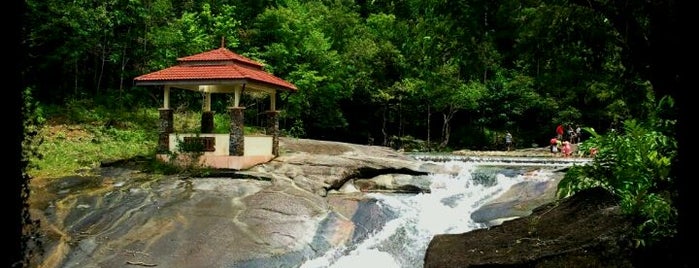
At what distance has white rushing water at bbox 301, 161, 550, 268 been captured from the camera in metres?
9.34

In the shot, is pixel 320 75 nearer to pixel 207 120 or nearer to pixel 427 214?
pixel 207 120

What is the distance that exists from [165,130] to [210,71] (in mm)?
2408

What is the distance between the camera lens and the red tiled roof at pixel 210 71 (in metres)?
14.5

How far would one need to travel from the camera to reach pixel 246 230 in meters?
9.86

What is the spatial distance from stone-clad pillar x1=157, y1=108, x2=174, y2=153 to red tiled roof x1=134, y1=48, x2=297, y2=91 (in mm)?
1218

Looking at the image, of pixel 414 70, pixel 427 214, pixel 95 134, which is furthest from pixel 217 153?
pixel 414 70

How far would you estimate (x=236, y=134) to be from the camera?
14906mm

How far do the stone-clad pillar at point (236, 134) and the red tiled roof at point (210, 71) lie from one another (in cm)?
108

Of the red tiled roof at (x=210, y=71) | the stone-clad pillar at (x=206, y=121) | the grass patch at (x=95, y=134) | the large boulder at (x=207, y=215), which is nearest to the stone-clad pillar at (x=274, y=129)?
the red tiled roof at (x=210, y=71)

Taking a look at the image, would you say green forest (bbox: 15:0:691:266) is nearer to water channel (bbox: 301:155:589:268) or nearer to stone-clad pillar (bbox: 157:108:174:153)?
water channel (bbox: 301:155:589:268)

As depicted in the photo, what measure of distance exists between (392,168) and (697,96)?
13904 mm

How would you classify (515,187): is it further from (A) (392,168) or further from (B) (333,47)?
(B) (333,47)

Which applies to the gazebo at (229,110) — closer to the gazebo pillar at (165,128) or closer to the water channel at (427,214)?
the gazebo pillar at (165,128)

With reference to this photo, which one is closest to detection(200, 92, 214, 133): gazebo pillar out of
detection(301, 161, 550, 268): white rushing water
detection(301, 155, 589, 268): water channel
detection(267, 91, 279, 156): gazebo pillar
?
detection(267, 91, 279, 156): gazebo pillar
